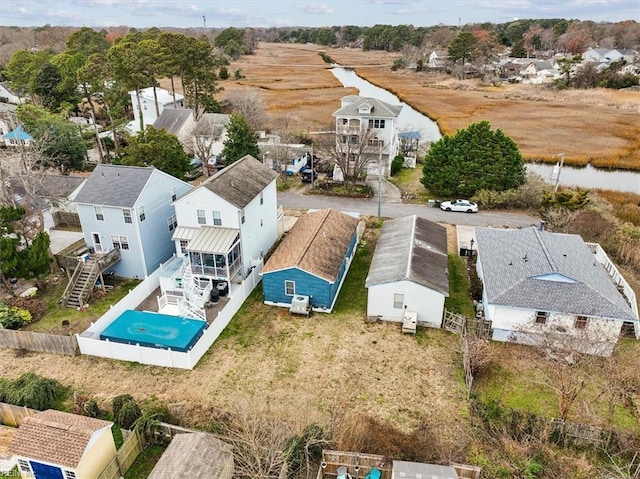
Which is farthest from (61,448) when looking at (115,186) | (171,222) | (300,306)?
(171,222)

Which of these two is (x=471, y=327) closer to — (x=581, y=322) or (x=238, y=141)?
(x=581, y=322)

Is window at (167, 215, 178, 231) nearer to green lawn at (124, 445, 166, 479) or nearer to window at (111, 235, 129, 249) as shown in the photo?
window at (111, 235, 129, 249)

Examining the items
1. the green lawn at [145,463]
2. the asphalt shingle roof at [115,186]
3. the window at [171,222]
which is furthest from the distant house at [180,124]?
the green lawn at [145,463]

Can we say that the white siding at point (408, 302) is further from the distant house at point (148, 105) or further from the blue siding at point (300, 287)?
the distant house at point (148, 105)

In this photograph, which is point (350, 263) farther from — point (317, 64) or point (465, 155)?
point (317, 64)

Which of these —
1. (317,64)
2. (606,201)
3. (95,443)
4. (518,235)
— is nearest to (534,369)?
(518,235)

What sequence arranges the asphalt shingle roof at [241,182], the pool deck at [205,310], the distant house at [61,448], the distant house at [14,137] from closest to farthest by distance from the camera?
the distant house at [61,448]
the pool deck at [205,310]
the asphalt shingle roof at [241,182]
the distant house at [14,137]
